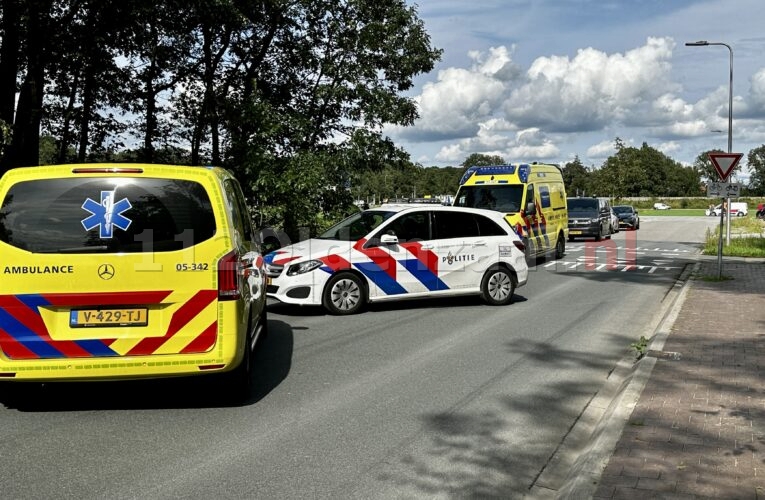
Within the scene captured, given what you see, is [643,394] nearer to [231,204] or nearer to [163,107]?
[231,204]

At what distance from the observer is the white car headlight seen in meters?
10.2

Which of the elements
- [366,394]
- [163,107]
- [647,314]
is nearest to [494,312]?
[647,314]

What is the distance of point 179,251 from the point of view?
5301 mm

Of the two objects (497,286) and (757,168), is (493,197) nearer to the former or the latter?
→ (497,286)

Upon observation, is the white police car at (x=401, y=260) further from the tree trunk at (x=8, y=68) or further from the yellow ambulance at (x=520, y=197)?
the tree trunk at (x=8, y=68)

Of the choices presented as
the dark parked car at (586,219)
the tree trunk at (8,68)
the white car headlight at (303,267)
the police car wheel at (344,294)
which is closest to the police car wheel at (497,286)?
the police car wheel at (344,294)

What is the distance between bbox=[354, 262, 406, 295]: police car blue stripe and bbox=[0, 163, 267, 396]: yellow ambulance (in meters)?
4.97

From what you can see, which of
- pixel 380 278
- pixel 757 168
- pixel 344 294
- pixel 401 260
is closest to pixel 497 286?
pixel 401 260

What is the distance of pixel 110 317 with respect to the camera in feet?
17.1

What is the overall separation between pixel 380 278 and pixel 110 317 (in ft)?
18.5

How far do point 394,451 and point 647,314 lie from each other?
286 inches

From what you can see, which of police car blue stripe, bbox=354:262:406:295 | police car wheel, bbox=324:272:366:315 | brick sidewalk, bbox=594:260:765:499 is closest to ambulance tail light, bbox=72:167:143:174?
brick sidewalk, bbox=594:260:765:499

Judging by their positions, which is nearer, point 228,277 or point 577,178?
point 228,277

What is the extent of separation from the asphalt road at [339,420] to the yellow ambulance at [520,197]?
8.02m
